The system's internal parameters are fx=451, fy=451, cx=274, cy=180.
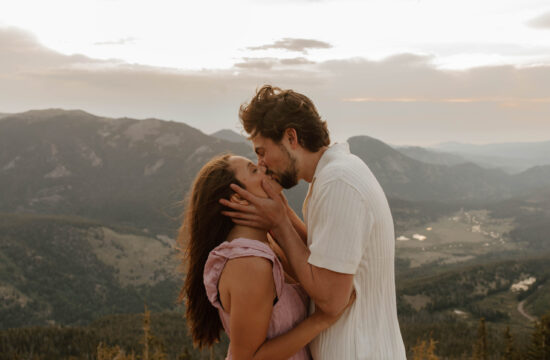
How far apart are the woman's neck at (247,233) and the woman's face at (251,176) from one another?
39 cm

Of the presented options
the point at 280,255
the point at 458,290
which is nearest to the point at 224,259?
the point at 280,255

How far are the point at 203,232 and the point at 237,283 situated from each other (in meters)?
0.92

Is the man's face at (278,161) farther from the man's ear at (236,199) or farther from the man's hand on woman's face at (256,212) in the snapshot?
the man's ear at (236,199)

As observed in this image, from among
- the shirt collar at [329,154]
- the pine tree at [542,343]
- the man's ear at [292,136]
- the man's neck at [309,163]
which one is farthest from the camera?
the pine tree at [542,343]

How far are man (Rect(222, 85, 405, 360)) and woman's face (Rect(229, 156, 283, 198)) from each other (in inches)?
2.9

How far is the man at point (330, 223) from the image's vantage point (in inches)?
162

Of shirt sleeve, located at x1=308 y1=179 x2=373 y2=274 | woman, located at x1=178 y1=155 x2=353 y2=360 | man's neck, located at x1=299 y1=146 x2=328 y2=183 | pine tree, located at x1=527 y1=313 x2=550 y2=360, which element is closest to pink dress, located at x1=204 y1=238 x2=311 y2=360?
woman, located at x1=178 y1=155 x2=353 y2=360

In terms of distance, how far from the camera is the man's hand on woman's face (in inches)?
190

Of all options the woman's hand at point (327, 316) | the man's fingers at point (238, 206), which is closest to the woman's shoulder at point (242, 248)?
the man's fingers at point (238, 206)

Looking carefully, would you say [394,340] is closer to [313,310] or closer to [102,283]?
[313,310]

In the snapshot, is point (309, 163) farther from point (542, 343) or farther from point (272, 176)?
point (542, 343)

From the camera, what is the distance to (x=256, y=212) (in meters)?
4.84

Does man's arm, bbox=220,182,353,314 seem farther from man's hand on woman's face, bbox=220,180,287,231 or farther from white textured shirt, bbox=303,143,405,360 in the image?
white textured shirt, bbox=303,143,405,360

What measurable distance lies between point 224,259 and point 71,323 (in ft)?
572
